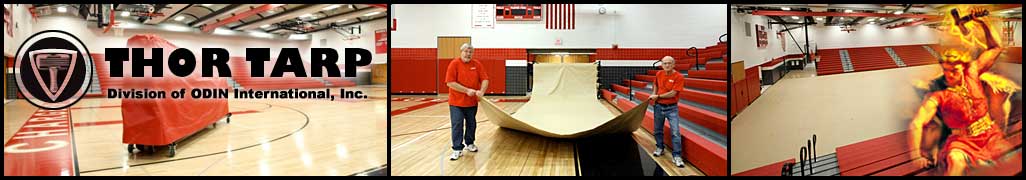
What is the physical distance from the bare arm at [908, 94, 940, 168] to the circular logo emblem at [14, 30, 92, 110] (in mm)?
4395

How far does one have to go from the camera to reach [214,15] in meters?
2.27

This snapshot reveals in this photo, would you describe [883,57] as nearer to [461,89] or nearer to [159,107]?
[461,89]

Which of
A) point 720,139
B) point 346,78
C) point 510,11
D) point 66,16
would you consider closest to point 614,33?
point 510,11

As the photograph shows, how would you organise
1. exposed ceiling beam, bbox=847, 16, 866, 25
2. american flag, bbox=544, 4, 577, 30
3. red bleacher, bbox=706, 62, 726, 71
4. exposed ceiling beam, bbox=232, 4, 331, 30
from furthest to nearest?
american flag, bbox=544, 4, 577, 30, red bleacher, bbox=706, 62, 726, 71, exposed ceiling beam, bbox=232, 4, 331, 30, exposed ceiling beam, bbox=847, 16, 866, 25

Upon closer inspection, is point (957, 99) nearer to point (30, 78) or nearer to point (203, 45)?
point (203, 45)

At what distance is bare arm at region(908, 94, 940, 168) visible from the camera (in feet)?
6.47

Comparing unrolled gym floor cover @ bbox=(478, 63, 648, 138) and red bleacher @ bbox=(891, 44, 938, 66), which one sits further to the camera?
unrolled gym floor cover @ bbox=(478, 63, 648, 138)

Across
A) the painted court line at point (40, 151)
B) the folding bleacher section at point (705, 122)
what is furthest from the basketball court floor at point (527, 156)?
the painted court line at point (40, 151)

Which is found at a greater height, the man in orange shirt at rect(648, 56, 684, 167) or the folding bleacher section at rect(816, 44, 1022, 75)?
the folding bleacher section at rect(816, 44, 1022, 75)

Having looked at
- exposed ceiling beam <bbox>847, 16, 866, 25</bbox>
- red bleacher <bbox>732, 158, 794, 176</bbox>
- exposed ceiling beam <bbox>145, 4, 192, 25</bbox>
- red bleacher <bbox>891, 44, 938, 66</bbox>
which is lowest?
red bleacher <bbox>732, 158, 794, 176</bbox>

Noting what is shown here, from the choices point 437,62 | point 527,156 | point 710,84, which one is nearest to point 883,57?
point 710,84

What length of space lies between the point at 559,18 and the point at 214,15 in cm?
658

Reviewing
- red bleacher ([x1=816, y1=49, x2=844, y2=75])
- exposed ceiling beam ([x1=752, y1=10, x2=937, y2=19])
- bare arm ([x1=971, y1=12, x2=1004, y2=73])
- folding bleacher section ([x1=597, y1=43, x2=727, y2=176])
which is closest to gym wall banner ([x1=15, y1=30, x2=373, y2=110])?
folding bleacher section ([x1=597, y1=43, x2=727, y2=176])

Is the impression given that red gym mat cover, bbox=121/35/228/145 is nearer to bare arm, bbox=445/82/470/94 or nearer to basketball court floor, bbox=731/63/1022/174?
bare arm, bbox=445/82/470/94
